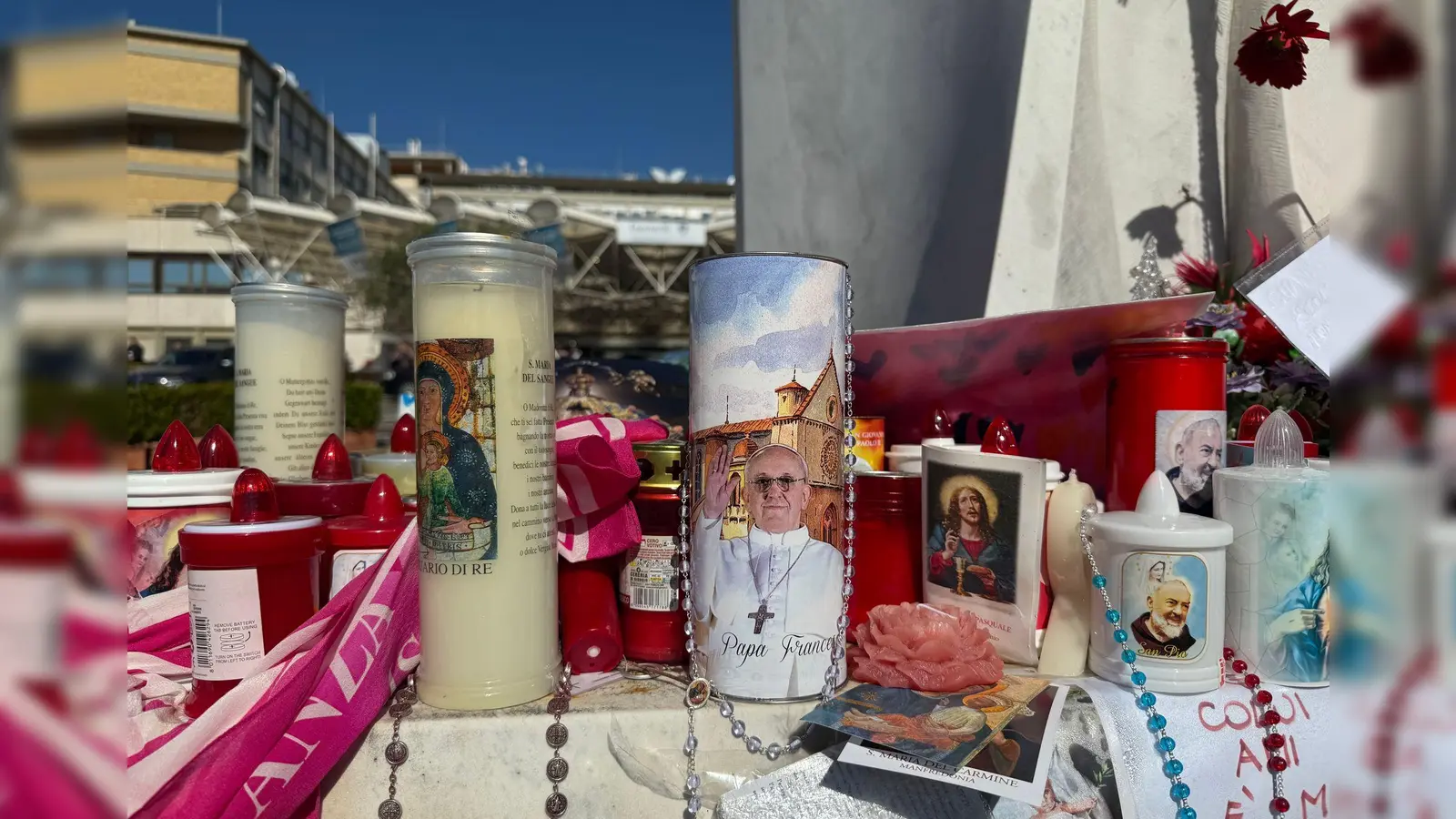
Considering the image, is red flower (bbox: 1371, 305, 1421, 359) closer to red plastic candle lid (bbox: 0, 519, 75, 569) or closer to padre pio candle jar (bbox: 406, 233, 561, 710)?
red plastic candle lid (bbox: 0, 519, 75, 569)

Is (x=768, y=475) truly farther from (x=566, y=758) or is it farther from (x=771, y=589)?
(x=566, y=758)

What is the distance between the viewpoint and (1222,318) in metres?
1.53

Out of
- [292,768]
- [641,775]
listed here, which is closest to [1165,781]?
[641,775]

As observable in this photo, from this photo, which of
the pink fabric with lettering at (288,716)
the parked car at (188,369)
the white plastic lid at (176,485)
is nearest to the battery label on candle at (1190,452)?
the pink fabric with lettering at (288,716)

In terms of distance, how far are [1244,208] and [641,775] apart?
1.89 meters

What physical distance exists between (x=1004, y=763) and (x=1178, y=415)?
0.62 m

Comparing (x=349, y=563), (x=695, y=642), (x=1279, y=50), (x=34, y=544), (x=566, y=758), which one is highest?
(x=1279, y=50)

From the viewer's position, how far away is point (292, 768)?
0.90m

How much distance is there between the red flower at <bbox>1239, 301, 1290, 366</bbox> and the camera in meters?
1.48

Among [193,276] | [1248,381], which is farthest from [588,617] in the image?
[193,276]

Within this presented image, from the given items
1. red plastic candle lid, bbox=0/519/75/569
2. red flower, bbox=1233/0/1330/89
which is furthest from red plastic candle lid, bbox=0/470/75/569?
red flower, bbox=1233/0/1330/89

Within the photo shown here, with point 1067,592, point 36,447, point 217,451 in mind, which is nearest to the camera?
point 36,447

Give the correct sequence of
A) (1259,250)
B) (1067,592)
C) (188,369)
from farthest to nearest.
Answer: (188,369) < (1259,250) < (1067,592)

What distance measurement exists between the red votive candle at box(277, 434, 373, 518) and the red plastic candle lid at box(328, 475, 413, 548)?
0.12 ft
